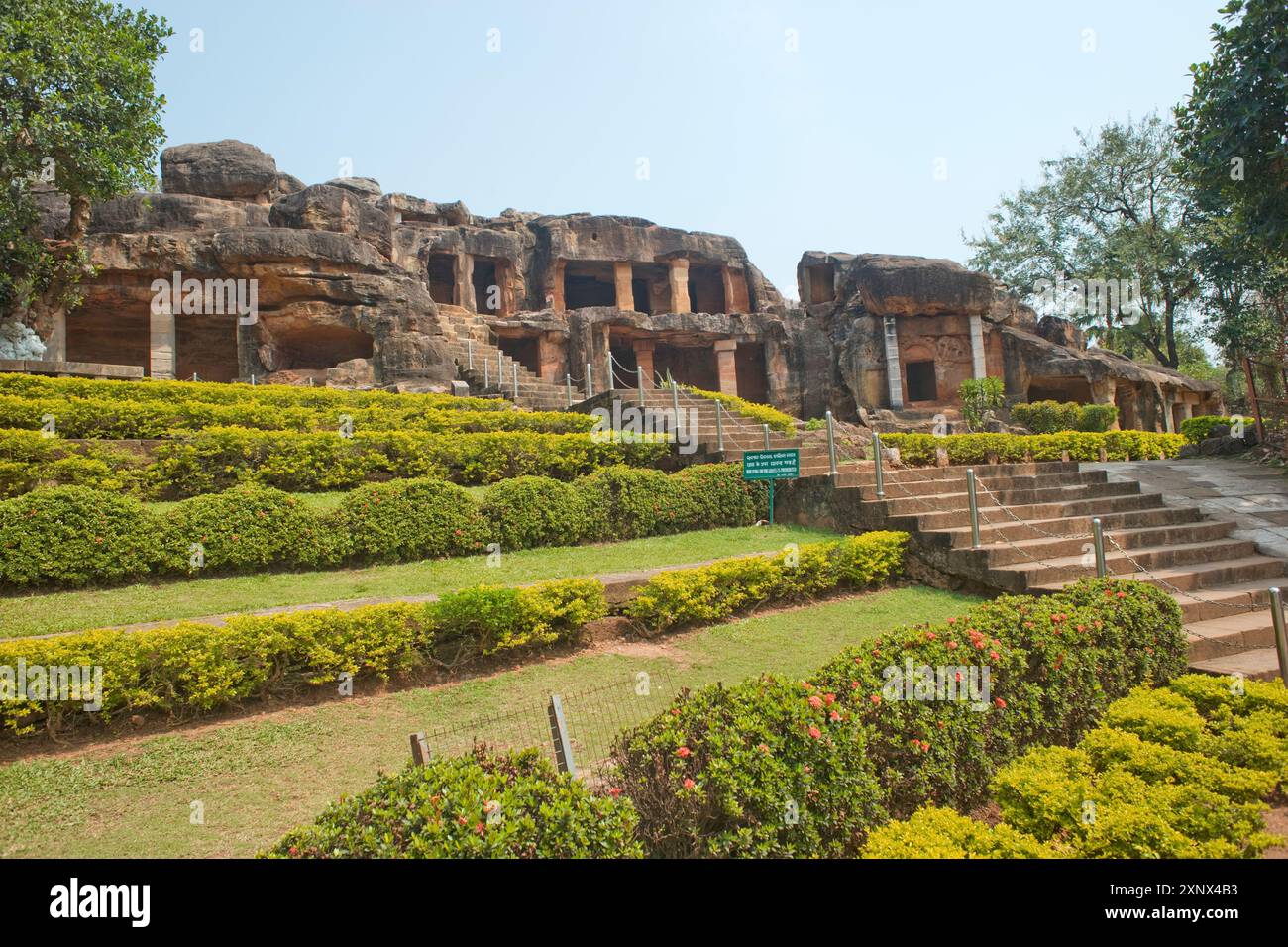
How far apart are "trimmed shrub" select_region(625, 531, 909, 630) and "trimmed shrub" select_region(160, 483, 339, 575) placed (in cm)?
389

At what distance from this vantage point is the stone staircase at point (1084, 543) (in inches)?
283

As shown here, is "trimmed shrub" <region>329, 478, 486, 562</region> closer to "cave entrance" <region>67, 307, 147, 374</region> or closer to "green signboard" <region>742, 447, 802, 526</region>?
"green signboard" <region>742, 447, 802, 526</region>

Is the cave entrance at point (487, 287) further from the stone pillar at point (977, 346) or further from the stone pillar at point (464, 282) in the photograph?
the stone pillar at point (977, 346)

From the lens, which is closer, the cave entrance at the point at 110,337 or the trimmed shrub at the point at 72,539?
the trimmed shrub at the point at 72,539

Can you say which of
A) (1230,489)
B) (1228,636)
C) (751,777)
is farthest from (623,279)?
(751,777)

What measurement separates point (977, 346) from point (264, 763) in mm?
28474

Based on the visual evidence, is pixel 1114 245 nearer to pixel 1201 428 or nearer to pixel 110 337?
pixel 1201 428

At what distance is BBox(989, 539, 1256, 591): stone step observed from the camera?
7.98m

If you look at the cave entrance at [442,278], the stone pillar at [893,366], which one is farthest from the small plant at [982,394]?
the cave entrance at [442,278]

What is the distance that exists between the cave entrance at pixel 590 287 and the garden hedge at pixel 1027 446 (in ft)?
65.9

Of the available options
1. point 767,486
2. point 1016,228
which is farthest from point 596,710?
Result: point 1016,228

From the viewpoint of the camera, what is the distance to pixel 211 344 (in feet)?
73.8
